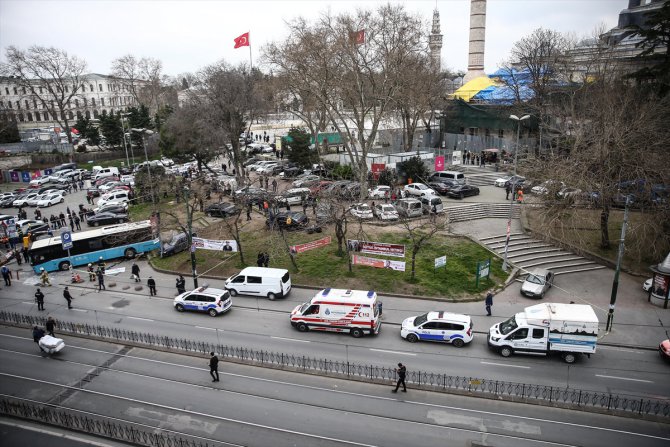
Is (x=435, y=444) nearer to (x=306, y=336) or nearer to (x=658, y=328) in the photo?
(x=306, y=336)

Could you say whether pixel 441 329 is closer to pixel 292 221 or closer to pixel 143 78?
pixel 292 221

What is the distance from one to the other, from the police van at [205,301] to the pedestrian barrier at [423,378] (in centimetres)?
267

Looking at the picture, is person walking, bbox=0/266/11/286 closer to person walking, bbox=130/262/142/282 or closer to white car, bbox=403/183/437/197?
person walking, bbox=130/262/142/282

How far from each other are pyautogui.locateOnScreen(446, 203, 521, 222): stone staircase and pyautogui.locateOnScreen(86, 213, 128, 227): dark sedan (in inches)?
1114

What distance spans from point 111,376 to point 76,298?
1026cm

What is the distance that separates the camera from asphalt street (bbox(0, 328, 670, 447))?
14414 millimetres

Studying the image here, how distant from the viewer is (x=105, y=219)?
39.4 m

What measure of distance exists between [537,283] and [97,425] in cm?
2180


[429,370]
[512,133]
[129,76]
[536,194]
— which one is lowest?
[429,370]

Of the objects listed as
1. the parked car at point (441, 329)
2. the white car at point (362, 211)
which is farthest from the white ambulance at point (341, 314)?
the white car at point (362, 211)

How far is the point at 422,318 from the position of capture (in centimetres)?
2088

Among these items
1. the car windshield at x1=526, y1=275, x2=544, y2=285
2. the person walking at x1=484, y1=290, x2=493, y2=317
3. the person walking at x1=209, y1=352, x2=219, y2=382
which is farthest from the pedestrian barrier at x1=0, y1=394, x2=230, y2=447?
the car windshield at x1=526, y1=275, x2=544, y2=285

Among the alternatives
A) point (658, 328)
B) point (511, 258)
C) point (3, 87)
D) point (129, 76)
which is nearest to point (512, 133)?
point (511, 258)

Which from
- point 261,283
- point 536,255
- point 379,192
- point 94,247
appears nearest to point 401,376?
point 261,283
